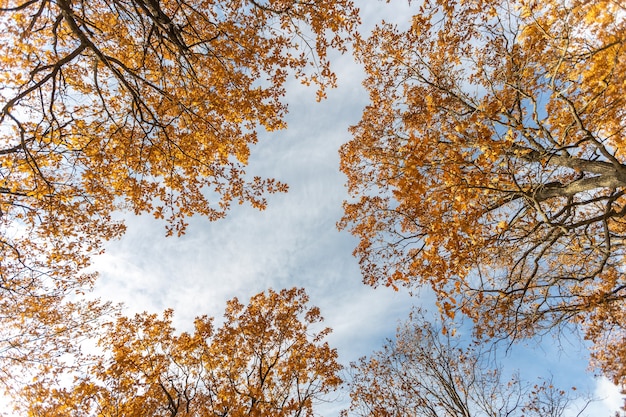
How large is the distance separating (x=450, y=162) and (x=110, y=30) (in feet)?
23.0

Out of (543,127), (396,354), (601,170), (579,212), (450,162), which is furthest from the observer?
(396,354)

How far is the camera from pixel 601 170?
4770mm

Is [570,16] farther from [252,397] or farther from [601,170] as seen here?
[252,397]

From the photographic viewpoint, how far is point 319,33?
21.1 feet

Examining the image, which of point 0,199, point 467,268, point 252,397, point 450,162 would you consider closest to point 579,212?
point 467,268

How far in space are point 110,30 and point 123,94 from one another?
1217 millimetres

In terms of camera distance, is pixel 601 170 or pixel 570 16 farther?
pixel 601 170

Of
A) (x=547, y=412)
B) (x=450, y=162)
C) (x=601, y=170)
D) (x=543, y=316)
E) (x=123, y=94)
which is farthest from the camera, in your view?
(x=547, y=412)

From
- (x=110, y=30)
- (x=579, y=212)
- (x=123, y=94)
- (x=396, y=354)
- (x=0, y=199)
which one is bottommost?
(x=396, y=354)

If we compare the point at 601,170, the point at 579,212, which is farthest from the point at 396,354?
the point at 601,170

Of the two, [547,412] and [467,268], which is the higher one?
[467,268]

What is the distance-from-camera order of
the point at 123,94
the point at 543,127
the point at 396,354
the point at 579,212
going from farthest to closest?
the point at 396,354, the point at 579,212, the point at 123,94, the point at 543,127

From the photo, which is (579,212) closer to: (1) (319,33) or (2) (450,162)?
(2) (450,162)

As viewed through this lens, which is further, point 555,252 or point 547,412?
point 547,412
